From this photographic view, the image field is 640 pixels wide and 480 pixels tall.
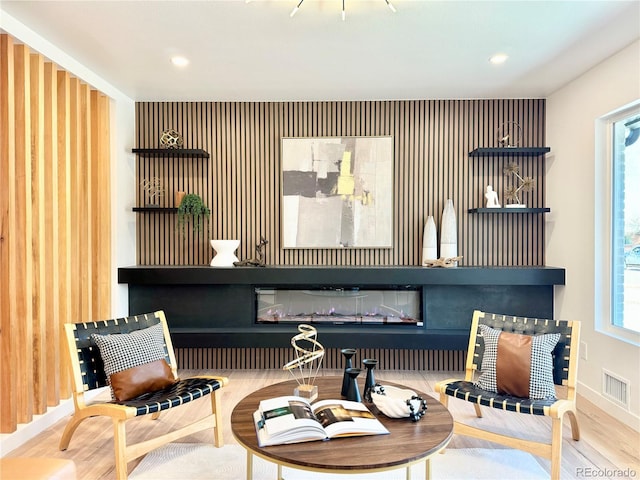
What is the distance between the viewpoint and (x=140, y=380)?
98.2 inches

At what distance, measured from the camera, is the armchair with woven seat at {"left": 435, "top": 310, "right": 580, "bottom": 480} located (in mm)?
2312

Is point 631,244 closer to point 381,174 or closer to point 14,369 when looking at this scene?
point 381,174

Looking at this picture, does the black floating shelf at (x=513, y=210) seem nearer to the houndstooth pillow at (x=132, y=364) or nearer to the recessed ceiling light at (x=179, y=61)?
the recessed ceiling light at (x=179, y=61)

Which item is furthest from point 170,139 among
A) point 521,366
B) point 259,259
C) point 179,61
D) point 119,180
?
point 521,366

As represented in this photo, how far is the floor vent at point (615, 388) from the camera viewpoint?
298cm

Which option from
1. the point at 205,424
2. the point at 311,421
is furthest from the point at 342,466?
the point at 205,424

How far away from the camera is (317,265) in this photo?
4.17m

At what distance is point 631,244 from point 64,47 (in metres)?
4.32

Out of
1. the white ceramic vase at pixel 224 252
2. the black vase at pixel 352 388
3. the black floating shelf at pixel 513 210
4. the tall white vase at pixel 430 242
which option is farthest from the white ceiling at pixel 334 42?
the black vase at pixel 352 388

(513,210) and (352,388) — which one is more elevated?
(513,210)

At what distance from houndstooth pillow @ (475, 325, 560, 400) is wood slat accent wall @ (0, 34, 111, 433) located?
9.61ft

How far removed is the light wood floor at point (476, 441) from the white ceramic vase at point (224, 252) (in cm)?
117

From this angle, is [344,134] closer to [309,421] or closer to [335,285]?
[335,285]

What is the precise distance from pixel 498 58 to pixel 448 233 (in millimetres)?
1574
